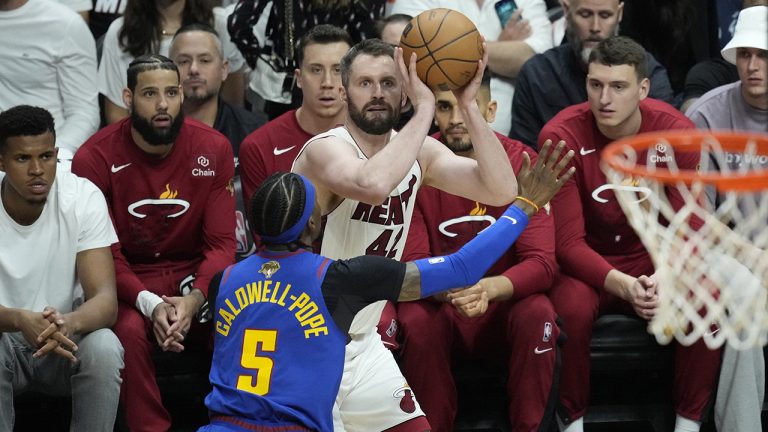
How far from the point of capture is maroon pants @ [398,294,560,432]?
5.79 m

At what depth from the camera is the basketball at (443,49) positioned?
467cm

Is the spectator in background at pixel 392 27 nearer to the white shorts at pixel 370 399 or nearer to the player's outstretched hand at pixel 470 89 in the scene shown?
the player's outstretched hand at pixel 470 89

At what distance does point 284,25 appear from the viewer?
283 inches

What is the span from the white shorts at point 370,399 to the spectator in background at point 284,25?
107 inches

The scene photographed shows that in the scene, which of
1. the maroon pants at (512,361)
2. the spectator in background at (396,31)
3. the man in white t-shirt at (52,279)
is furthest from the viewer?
the spectator in background at (396,31)

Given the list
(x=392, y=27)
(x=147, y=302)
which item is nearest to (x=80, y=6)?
(x=392, y=27)

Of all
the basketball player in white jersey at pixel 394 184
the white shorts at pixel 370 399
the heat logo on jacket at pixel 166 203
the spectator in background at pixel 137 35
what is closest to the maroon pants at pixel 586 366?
the basketball player in white jersey at pixel 394 184

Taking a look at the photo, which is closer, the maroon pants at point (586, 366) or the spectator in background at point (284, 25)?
the maroon pants at point (586, 366)

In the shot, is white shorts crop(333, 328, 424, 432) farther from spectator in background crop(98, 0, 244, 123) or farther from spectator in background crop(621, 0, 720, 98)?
spectator in background crop(621, 0, 720, 98)

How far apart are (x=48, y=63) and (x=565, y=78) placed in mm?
3084

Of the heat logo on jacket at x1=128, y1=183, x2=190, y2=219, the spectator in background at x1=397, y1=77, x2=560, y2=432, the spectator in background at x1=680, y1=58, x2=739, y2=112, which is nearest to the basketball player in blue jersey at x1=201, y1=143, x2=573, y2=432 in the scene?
the spectator in background at x1=397, y1=77, x2=560, y2=432

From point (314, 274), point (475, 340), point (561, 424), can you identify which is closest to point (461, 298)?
point (475, 340)

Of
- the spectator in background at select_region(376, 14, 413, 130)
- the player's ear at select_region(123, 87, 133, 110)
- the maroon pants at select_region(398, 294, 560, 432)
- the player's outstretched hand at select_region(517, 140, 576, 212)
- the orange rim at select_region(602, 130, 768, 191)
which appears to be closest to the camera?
the orange rim at select_region(602, 130, 768, 191)

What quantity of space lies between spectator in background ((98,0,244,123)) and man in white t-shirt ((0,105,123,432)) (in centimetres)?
140
